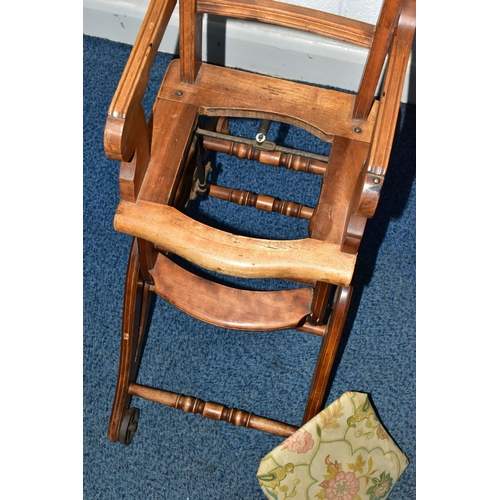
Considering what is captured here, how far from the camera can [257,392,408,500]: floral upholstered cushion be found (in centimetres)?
108

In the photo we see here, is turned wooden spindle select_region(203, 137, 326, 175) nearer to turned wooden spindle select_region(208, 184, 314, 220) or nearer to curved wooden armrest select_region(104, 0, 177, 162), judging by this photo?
turned wooden spindle select_region(208, 184, 314, 220)

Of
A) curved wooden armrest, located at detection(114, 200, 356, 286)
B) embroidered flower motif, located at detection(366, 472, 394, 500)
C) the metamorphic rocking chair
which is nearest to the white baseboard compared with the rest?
the metamorphic rocking chair

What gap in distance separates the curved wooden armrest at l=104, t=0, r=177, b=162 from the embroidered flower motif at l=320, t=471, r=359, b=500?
0.64 m

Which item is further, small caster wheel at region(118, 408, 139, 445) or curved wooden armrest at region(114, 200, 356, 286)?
small caster wheel at region(118, 408, 139, 445)

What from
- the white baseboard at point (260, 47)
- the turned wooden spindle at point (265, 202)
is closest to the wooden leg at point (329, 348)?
the turned wooden spindle at point (265, 202)

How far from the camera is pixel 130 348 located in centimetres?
111

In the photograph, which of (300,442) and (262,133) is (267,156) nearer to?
(262,133)

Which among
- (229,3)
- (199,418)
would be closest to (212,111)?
(229,3)

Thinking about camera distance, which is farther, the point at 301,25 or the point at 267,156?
the point at 267,156

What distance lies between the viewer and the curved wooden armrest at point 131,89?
0.75 metres

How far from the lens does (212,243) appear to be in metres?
0.80

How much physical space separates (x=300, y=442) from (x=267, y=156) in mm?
469

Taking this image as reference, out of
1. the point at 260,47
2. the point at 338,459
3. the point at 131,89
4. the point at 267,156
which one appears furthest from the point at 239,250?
the point at 260,47

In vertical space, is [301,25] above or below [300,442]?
above
